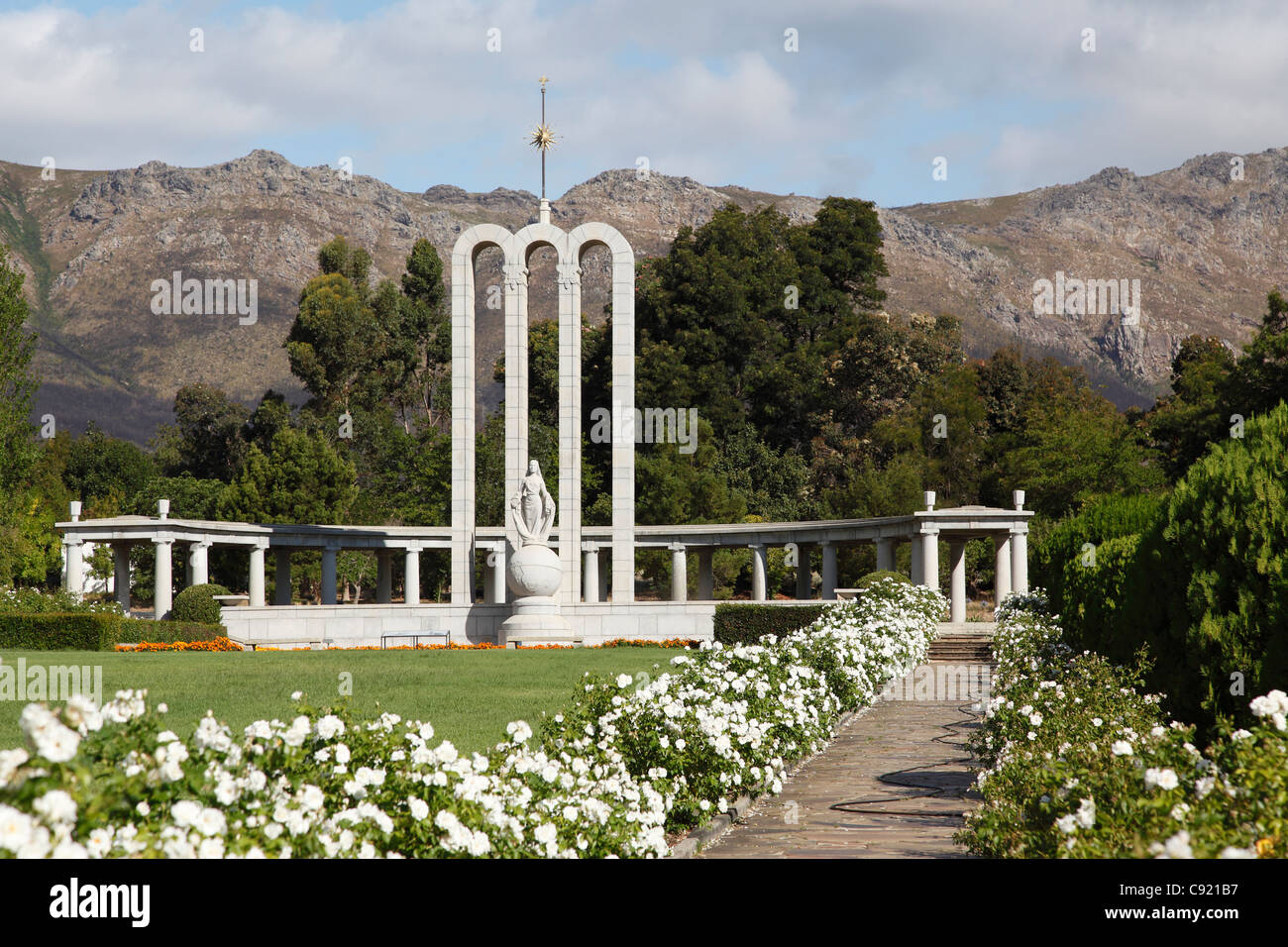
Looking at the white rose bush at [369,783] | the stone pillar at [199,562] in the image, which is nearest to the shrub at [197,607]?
the stone pillar at [199,562]

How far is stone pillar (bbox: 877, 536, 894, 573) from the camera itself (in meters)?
40.0

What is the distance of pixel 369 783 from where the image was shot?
514 cm

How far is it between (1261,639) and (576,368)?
2931 cm

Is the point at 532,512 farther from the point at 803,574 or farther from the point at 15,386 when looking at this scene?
the point at 803,574

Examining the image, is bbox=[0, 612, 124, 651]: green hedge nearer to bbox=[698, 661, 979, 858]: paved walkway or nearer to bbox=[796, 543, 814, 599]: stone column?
bbox=[698, 661, 979, 858]: paved walkway

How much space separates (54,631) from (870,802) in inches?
874

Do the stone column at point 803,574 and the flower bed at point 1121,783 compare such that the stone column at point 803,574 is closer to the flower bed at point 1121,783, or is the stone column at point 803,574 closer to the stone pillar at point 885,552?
the stone pillar at point 885,552

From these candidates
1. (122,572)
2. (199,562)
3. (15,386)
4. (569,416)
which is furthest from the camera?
(122,572)

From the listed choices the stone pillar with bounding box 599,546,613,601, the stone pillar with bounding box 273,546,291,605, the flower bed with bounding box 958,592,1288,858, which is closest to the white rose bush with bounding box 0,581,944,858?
the flower bed with bounding box 958,592,1288,858

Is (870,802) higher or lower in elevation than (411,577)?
higher

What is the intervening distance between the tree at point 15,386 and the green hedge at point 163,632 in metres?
6.67

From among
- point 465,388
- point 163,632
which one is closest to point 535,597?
point 465,388

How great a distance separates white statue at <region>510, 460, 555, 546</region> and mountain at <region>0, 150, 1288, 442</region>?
304ft
